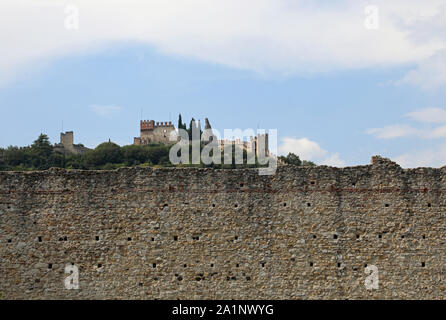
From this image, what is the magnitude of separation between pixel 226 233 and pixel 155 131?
3582 inches

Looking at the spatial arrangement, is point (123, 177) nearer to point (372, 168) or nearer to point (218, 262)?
point (218, 262)

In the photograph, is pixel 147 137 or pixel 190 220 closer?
pixel 190 220

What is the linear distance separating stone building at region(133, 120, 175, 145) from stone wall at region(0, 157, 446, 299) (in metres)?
85.3

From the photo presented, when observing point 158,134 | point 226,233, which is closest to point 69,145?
point 158,134

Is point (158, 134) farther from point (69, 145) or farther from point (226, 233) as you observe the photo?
point (226, 233)


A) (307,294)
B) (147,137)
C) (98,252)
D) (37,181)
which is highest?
(147,137)

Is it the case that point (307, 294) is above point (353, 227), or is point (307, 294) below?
below

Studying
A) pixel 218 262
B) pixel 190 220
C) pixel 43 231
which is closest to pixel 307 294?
pixel 218 262

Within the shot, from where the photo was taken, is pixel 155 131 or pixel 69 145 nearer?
pixel 69 145

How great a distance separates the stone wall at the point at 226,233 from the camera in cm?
1778

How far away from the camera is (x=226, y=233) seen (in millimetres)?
18047

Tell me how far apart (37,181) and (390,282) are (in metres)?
10.7

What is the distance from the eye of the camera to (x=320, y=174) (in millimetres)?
18328

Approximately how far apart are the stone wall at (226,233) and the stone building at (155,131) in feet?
280
